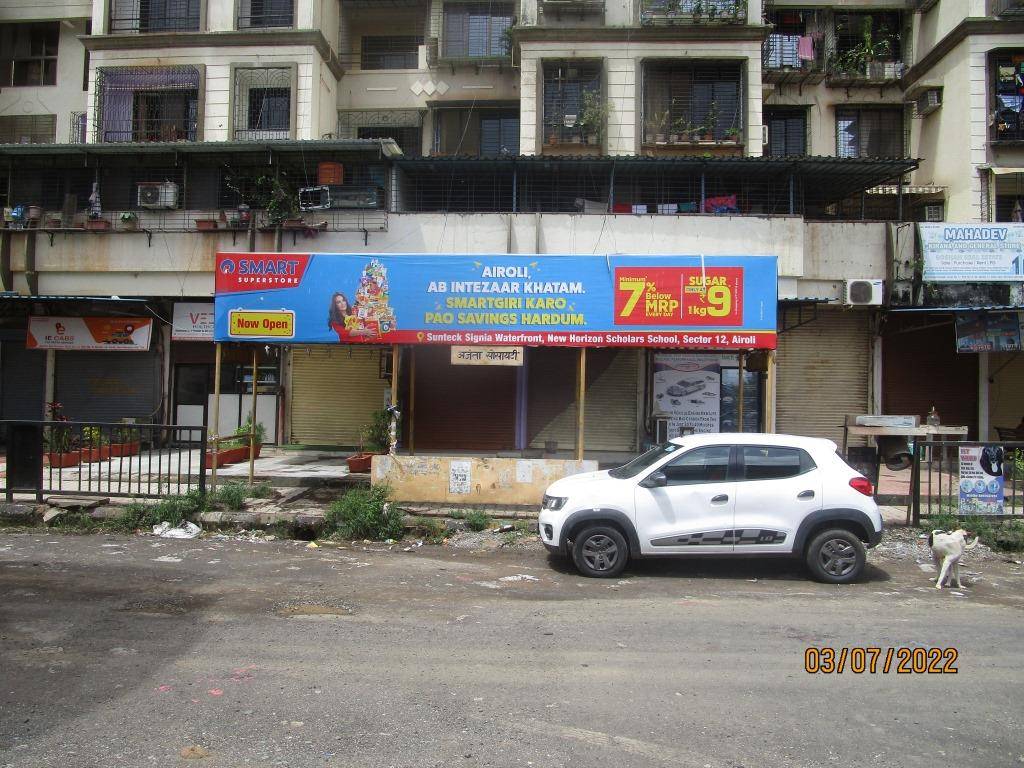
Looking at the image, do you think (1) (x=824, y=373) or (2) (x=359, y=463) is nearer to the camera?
(2) (x=359, y=463)

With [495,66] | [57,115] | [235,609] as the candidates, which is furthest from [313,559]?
[57,115]

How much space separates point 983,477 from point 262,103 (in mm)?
19091

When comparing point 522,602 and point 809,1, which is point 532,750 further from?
point 809,1

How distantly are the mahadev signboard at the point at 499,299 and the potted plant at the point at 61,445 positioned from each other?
2.88 metres

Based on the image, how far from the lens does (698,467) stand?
25.6 feet

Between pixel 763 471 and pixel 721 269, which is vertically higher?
pixel 721 269

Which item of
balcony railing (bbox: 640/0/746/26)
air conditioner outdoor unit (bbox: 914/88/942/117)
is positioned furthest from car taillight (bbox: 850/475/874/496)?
air conditioner outdoor unit (bbox: 914/88/942/117)

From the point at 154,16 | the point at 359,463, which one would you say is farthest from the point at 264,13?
the point at 359,463

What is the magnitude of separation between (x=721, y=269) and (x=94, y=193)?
16.1m

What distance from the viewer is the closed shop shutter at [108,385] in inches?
722

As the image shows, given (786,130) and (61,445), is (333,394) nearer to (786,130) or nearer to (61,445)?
(61,445)

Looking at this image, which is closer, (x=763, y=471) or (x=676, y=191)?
(x=763, y=471)

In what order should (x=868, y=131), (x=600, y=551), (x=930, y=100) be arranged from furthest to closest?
(x=868, y=131) → (x=930, y=100) → (x=600, y=551)

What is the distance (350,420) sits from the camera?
1831cm
